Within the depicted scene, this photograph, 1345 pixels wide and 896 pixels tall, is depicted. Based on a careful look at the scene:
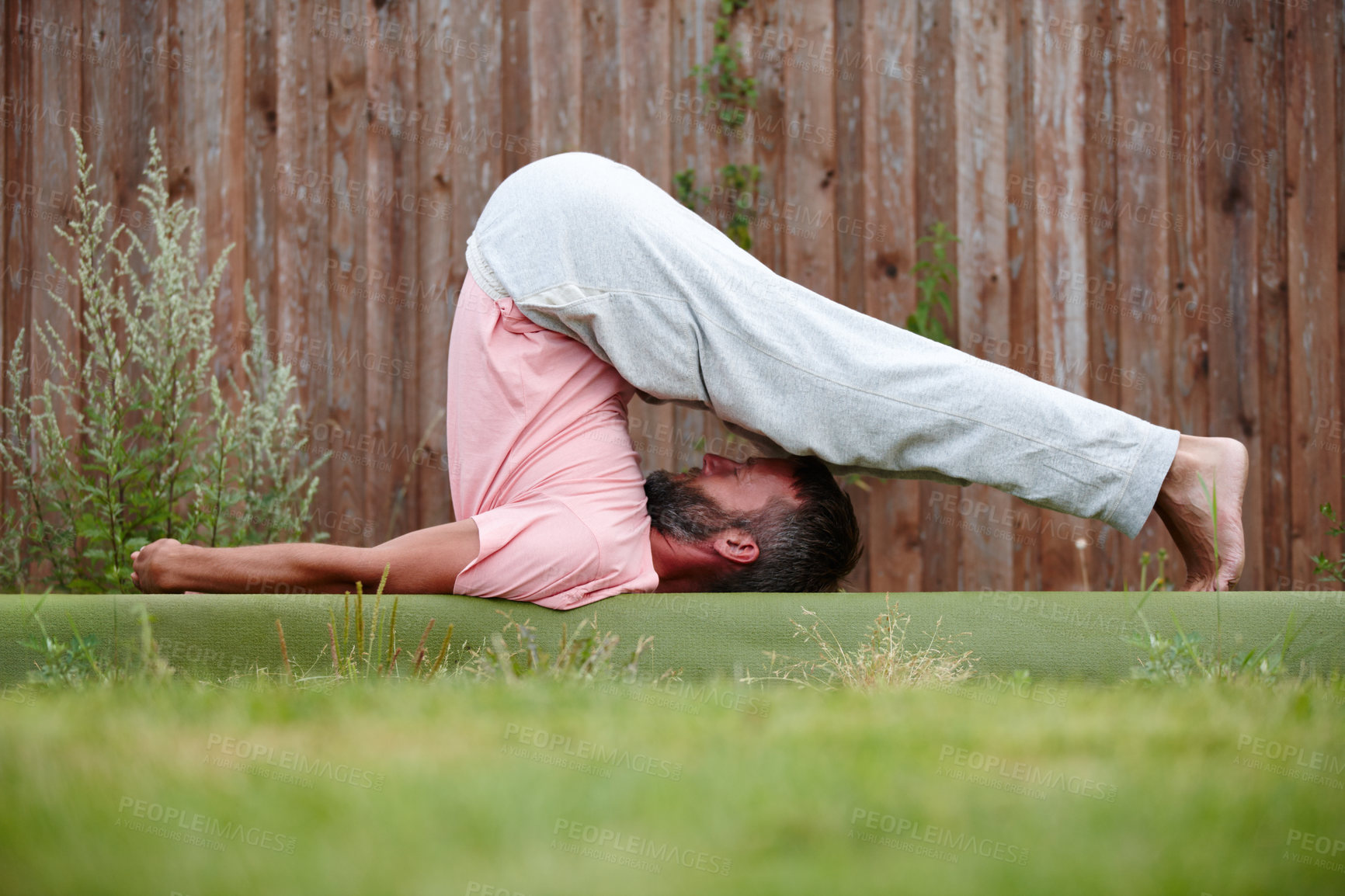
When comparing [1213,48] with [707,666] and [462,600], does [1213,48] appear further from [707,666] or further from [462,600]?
[462,600]

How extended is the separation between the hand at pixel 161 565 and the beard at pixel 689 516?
95 centimetres

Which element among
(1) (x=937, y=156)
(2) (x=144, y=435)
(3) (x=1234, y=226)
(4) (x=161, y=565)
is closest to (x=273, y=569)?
(4) (x=161, y=565)

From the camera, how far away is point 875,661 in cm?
170

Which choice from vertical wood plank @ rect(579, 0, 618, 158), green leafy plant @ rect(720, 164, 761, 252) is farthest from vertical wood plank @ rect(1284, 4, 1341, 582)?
vertical wood plank @ rect(579, 0, 618, 158)

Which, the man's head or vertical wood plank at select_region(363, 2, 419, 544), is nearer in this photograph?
the man's head

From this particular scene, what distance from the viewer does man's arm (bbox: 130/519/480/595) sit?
1.87 metres

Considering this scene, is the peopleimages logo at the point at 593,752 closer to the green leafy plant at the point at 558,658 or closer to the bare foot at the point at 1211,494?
the green leafy plant at the point at 558,658

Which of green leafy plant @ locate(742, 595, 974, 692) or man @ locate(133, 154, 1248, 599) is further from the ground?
man @ locate(133, 154, 1248, 599)

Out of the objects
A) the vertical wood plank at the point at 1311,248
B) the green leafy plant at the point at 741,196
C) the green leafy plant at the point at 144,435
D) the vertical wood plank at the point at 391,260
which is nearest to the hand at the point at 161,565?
the green leafy plant at the point at 144,435

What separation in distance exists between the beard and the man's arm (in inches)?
18.4

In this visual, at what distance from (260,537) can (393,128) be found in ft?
4.29

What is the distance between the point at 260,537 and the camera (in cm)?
278

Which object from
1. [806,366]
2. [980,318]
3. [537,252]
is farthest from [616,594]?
[980,318]

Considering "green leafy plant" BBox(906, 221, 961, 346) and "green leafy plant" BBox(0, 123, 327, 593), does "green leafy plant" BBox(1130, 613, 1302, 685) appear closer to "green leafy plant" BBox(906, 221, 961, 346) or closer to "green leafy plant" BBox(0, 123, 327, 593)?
"green leafy plant" BBox(906, 221, 961, 346)
